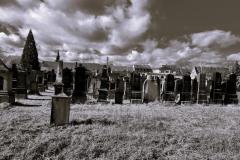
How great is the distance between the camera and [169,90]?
15625 mm

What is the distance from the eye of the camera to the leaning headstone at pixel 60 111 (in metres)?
6.57

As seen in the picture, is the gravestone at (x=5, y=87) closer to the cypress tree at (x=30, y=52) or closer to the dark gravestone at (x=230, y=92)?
the dark gravestone at (x=230, y=92)

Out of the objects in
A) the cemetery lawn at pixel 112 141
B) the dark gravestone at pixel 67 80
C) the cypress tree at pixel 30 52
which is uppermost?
the cypress tree at pixel 30 52

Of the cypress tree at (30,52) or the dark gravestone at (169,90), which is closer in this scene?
the dark gravestone at (169,90)

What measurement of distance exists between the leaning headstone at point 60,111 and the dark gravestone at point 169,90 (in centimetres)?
984

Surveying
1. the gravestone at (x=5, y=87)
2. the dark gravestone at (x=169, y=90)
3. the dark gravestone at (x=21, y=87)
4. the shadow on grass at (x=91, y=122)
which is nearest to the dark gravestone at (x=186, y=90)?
the dark gravestone at (x=169, y=90)

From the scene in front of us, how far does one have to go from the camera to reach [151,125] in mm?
6895

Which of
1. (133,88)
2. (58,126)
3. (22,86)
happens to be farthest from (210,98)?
(22,86)

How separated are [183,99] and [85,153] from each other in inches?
486

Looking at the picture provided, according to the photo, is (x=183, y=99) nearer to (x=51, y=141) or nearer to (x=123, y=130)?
(x=123, y=130)

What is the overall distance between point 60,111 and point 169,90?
10634 millimetres

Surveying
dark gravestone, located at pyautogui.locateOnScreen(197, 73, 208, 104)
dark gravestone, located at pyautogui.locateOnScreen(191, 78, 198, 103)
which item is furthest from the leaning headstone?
dark gravestone, located at pyautogui.locateOnScreen(197, 73, 208, 104)

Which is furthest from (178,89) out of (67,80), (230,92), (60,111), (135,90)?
(60,111)

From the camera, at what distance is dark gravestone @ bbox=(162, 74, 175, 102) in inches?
603
